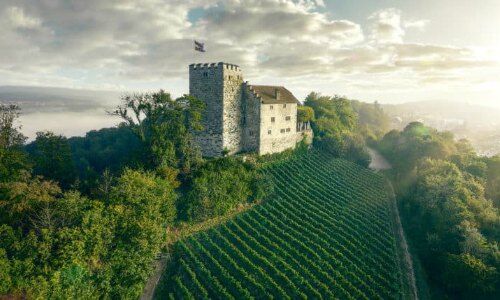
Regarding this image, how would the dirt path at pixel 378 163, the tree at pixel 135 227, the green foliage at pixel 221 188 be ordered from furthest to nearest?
the dirt path at pixel 378 163 → the green foliage at pixel 221 188 → the tree at pixel 135 227

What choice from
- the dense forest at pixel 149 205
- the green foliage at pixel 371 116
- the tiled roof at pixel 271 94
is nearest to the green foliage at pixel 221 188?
the dense forest at pixel 149 205

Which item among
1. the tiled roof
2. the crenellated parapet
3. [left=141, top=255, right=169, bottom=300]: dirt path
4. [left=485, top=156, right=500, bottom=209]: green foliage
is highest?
the crenellated parapet

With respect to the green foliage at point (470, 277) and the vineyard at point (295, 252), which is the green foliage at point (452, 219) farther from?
the vineyard at point (295, 252)

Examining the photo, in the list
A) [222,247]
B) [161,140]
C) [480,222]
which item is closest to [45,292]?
[222,247]

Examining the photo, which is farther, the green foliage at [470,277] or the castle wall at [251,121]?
the castle wall at [251,121]

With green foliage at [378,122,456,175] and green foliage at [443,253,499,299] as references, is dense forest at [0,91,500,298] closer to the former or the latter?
green foliage at [443,253,499,299]

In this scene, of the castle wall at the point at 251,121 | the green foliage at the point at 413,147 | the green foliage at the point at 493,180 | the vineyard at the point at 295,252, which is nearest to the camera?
the vineyard at the point at 295,252

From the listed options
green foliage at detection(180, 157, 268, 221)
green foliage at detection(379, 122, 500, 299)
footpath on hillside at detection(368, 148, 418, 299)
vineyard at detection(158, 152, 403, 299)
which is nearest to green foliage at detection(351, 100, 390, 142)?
green foliage at detection(379, 122, 500, 299)
